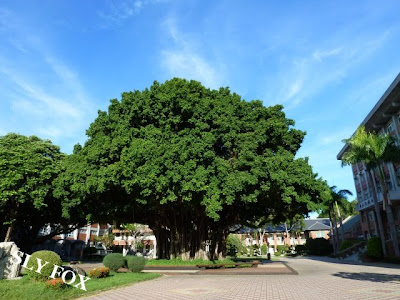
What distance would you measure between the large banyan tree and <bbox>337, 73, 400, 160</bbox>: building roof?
11.5m

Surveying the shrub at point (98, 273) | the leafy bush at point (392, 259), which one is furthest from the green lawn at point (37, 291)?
the leafy bush at point (392, 259)

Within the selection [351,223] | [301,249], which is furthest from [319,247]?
[351,223]

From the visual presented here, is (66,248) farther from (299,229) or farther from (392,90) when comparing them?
(392,90)

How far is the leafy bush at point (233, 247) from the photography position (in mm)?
53500

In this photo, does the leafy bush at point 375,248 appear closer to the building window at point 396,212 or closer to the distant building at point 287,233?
the building window at point 396,212

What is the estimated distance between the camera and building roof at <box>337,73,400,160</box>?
85.6ft

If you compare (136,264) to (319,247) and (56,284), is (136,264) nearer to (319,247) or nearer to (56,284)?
(56,284)

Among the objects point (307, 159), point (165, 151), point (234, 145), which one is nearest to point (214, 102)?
point (234, 145)

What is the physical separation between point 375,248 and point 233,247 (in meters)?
29.2

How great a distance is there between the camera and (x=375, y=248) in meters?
28.5

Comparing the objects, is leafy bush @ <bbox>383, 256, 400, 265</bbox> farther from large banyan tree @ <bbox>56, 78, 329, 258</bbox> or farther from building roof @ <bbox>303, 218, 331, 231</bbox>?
building roof @ <bbox>303, 218, 331, 231</bbox>

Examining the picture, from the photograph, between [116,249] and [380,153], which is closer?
[380,153]

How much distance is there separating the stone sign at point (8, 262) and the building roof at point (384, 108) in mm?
28900

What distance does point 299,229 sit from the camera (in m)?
63.9
